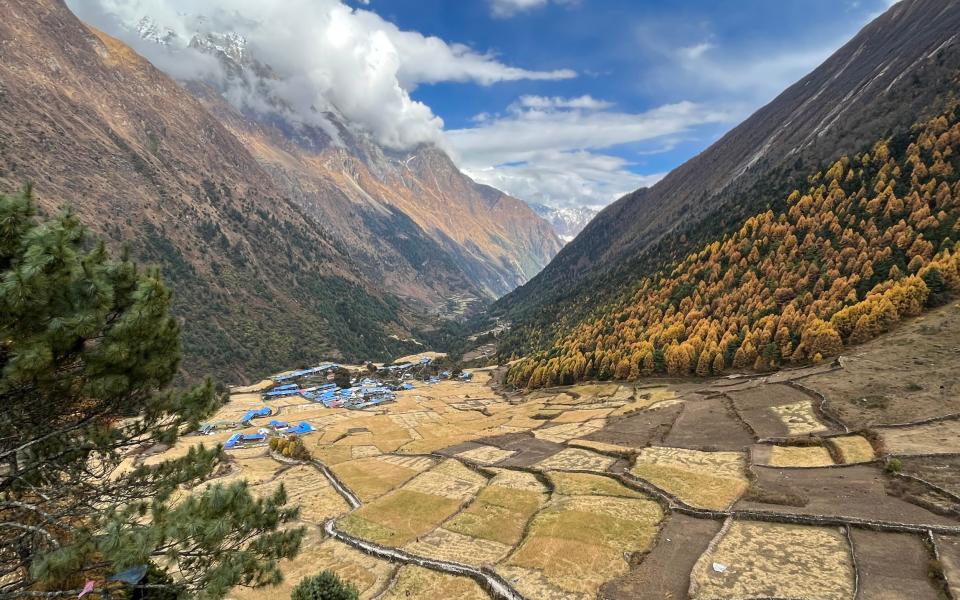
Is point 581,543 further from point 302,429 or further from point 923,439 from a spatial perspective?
point 302,429

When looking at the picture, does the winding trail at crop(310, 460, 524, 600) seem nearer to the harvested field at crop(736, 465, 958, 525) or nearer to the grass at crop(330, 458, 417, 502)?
the grass at crop(330, 458, 417, 502)

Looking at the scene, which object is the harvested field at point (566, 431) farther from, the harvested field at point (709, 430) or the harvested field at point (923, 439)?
the harvested field at point (923, 439)

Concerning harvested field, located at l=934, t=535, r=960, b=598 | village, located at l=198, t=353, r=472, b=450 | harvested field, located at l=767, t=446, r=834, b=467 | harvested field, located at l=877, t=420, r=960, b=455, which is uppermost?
harvested field, located at l=877, t=420, r=960, b=455

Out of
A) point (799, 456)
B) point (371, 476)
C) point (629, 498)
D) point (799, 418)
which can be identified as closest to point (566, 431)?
point (629, 498)

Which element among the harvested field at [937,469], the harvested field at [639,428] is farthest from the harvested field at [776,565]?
the harvested field at [639,428]

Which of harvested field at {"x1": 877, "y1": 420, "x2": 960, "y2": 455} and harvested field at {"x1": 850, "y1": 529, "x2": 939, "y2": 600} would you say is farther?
harvested field at {"x1": 877, "y1": 420, "x2": 960, "y2": 455}

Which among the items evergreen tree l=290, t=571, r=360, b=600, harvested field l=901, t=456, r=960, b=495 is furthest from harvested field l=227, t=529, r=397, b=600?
harvested field l=901, t=456, r=960, b=495
